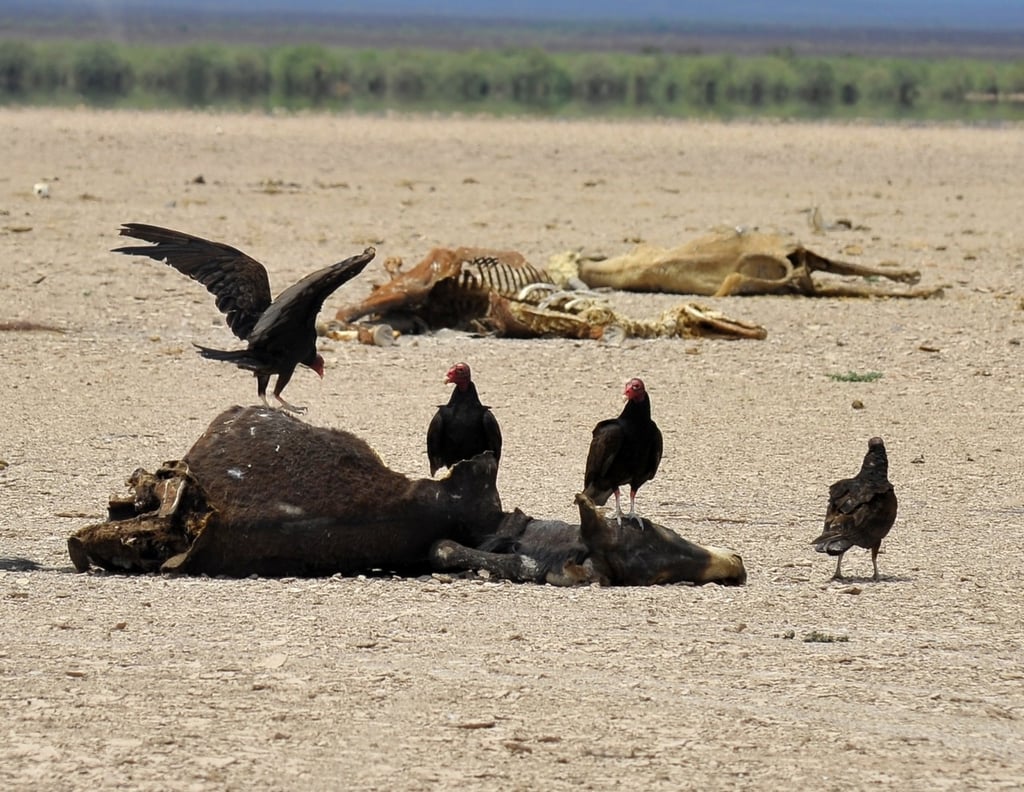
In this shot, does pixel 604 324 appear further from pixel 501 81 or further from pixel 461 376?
pixel 501 81

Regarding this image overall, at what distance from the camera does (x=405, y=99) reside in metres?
55.6

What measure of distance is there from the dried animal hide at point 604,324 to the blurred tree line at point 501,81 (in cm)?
3886

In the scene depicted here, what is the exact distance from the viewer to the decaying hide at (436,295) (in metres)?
14.1

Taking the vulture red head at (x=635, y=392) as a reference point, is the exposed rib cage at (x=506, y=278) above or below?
below

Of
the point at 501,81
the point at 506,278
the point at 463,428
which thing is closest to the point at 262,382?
the point at 463,428

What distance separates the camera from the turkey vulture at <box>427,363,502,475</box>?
752 cm

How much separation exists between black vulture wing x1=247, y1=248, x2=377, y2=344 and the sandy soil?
3.70ft

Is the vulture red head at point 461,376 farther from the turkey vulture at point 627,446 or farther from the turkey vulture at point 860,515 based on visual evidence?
the turkey vulture at point 860,515

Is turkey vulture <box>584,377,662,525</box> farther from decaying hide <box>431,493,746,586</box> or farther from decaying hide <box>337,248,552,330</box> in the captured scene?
decaying hide <box>337,248,552,330</box>

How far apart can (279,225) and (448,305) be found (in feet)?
24.0

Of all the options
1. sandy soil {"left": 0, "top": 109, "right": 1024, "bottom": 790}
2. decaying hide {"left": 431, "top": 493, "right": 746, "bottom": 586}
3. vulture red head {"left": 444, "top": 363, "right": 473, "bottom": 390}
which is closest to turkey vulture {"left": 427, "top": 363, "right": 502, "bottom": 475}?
vulture red head {"left": 444, "top": 363, "right": 473, "bottom": 390}

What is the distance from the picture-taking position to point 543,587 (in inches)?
275

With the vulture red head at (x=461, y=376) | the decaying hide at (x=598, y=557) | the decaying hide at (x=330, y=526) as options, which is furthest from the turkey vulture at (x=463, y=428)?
the decaying hide at (x=598, y=557)

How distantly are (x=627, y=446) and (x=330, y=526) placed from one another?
1244 millimetres
